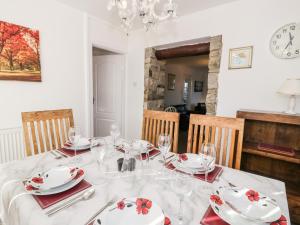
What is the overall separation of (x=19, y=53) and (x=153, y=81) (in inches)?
80.5

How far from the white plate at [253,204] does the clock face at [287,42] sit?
1841 mm

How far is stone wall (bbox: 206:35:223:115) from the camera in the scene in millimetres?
2406

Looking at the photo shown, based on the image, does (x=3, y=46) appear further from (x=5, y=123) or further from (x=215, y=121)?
(x=215, y=121)

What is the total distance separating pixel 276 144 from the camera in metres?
1.94

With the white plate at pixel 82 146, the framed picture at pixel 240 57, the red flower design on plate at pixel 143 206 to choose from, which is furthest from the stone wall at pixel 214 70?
the red flower design on plate at pixel 143 206

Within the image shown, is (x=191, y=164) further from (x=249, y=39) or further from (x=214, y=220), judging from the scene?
(x=249, y=39)

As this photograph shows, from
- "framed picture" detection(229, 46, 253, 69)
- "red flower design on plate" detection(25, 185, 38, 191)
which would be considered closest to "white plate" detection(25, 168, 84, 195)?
"red flower design on plate" detection(25, 185, 38, 191)

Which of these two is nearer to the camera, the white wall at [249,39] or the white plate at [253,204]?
the white plate at [253,204]

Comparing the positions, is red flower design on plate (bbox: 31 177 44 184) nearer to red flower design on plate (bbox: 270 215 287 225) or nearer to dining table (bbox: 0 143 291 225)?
dining table (bbox: 0 143 291 225)

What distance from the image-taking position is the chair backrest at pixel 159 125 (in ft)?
5.35

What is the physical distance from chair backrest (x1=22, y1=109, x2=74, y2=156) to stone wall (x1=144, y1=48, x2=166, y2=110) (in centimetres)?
172

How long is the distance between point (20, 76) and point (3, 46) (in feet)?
1.11

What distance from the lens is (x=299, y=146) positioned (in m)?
1.81

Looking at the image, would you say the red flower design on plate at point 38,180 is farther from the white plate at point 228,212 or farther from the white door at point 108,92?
the white door at point 108,92
